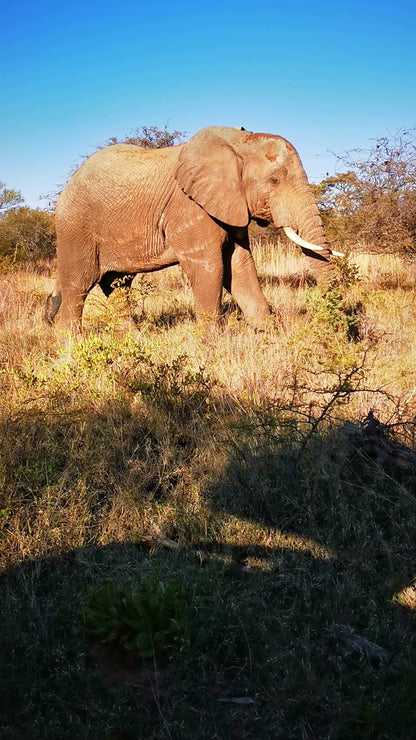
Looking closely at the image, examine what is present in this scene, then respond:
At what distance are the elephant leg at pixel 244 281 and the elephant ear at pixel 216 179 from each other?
1.81ft

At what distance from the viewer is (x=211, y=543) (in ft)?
11.9

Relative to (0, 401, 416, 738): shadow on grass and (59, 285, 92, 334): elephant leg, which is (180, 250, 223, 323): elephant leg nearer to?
(59, 285, 92, 334): elephant leg

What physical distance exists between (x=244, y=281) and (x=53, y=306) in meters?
2.52

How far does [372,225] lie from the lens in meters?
9.78

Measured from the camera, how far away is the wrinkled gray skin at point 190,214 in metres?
7.20

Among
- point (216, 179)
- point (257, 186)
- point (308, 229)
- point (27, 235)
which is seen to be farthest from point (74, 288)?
point (27, 235)

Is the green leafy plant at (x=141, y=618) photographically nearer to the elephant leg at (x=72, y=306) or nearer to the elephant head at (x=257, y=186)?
the elephant head at (x=257, y=186)

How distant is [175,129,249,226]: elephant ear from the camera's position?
7195 mm

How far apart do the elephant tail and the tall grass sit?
7.87ft

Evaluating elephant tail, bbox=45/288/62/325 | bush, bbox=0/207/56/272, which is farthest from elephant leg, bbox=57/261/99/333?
bush, bbox=0/207/56/272

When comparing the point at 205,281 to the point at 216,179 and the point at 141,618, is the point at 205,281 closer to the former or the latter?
the point at 216,179

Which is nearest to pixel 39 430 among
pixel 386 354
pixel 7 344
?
pixel 7 344

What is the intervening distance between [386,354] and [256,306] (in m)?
1.85

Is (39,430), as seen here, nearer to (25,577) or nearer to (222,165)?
(25,577)
